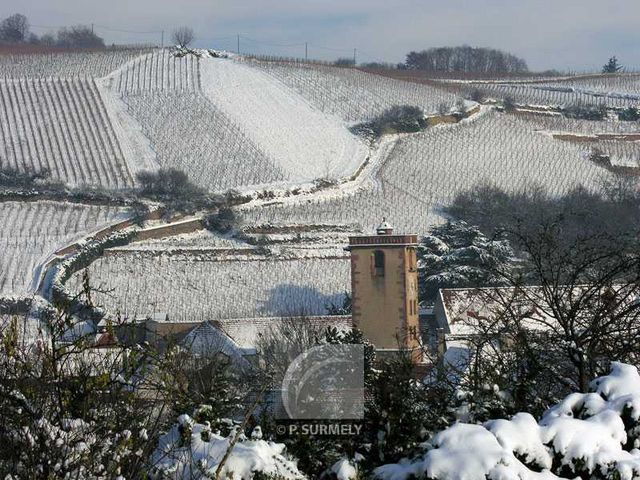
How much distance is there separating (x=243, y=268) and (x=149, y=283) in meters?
4.58

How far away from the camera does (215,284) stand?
50.8 m

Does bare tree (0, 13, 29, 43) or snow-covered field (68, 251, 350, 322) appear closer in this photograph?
snow-covered field (68, 251, 350, 322)

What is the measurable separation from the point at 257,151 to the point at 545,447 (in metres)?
64.4

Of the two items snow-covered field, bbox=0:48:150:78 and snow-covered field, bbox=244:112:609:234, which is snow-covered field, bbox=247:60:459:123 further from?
snow-covered field, bbox=0:48:150:78

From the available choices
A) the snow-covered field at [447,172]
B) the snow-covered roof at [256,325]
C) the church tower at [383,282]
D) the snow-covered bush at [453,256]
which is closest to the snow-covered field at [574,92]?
the snow-covered field at [447,172]

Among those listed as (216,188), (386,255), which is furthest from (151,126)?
(386,255)

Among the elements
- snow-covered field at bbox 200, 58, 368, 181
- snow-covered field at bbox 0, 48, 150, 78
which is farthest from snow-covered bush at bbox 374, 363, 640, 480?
snow-covered field at bbox 0, 48, 150, 78

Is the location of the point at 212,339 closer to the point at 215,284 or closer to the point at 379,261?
the point at 379,261

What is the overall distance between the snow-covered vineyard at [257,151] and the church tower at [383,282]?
520 cm

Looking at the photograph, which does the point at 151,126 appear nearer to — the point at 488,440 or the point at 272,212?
the point at 272,212

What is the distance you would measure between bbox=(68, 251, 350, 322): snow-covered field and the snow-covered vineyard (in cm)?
11

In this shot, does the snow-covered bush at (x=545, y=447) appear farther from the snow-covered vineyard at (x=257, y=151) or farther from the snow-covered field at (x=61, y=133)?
the snow-covered field at (x=61, y=133)

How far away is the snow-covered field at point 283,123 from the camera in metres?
71.8

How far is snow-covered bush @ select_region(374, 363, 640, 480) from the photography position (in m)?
7.82
